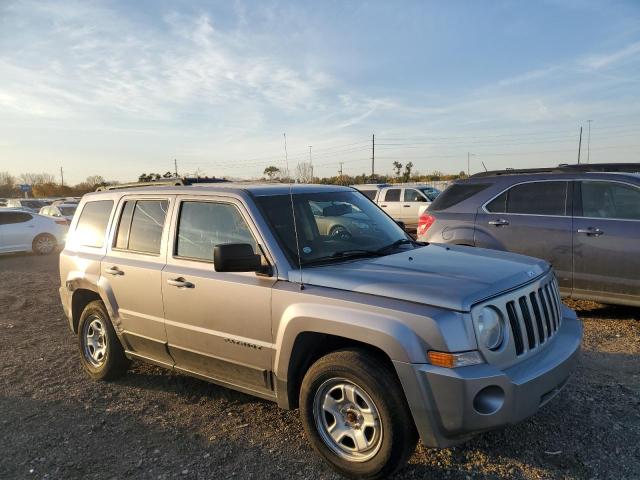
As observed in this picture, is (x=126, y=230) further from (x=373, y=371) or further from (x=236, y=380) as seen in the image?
(x=373, y=371)

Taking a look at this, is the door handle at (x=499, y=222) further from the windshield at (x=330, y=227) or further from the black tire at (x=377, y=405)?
the black tire at (x=377, y=405)

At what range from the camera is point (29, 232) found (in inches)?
606

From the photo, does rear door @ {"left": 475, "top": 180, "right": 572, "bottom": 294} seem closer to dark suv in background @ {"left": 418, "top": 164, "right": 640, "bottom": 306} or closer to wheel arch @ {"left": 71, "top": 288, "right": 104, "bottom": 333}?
dark suv in background @ {"left": 418, "top": 164, "right": 640, "bottom": 306}

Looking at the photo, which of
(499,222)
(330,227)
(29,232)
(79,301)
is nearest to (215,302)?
(330,227)

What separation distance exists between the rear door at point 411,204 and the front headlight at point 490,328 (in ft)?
A: 51.5

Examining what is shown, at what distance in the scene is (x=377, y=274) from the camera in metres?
3.26

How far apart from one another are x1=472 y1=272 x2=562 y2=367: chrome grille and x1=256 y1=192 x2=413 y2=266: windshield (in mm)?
1088

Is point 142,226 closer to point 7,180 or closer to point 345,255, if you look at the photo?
point 345,255

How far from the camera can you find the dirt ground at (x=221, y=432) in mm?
3285

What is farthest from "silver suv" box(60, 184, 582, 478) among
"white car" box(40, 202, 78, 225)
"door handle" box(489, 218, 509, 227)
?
"white car" box(40, 202, 78, 225)

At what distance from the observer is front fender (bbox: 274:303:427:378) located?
2818 millimetres

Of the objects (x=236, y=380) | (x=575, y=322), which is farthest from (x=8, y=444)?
(x=575, y=322)

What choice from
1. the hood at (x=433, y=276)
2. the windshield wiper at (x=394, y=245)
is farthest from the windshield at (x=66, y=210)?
the hood at (x=433, y=276)

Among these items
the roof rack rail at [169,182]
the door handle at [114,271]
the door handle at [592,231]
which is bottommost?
the door handle at [114,271]
